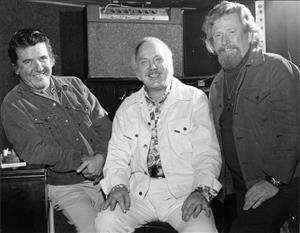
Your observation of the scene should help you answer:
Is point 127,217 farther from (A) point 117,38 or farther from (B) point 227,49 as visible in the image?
(A) point 117,38

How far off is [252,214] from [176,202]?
0.27 metres

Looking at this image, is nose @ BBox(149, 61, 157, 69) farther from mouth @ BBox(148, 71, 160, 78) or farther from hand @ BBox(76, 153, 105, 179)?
hand @ BBox(76, 153, 105, 179)

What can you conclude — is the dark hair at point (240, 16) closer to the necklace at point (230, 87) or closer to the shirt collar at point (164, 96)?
the necklace at point (230, 87)

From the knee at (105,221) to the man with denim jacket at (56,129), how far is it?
10 centimetres

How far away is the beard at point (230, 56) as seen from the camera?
1817 mm

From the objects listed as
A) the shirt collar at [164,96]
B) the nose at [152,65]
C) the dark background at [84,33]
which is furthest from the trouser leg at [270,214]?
the dark background at [84,33]

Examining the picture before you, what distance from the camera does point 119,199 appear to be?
1684 mm

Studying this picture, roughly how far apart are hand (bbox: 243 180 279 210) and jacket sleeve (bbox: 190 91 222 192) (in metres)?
0.12

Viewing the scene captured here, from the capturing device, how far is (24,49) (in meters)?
1.91

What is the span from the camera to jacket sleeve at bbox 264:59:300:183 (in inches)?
65.7

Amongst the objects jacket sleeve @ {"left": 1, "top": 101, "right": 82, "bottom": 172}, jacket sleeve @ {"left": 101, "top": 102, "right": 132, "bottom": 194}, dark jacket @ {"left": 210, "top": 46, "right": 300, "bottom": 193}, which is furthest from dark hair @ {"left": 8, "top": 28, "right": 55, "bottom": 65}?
dark jacket @ {"left": 210, "top": 46, "right": 300, "bottom": 193}

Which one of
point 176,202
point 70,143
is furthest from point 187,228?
point 70,143

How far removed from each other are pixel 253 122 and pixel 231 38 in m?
0.34

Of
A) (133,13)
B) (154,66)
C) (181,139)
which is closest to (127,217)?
(181,139)
